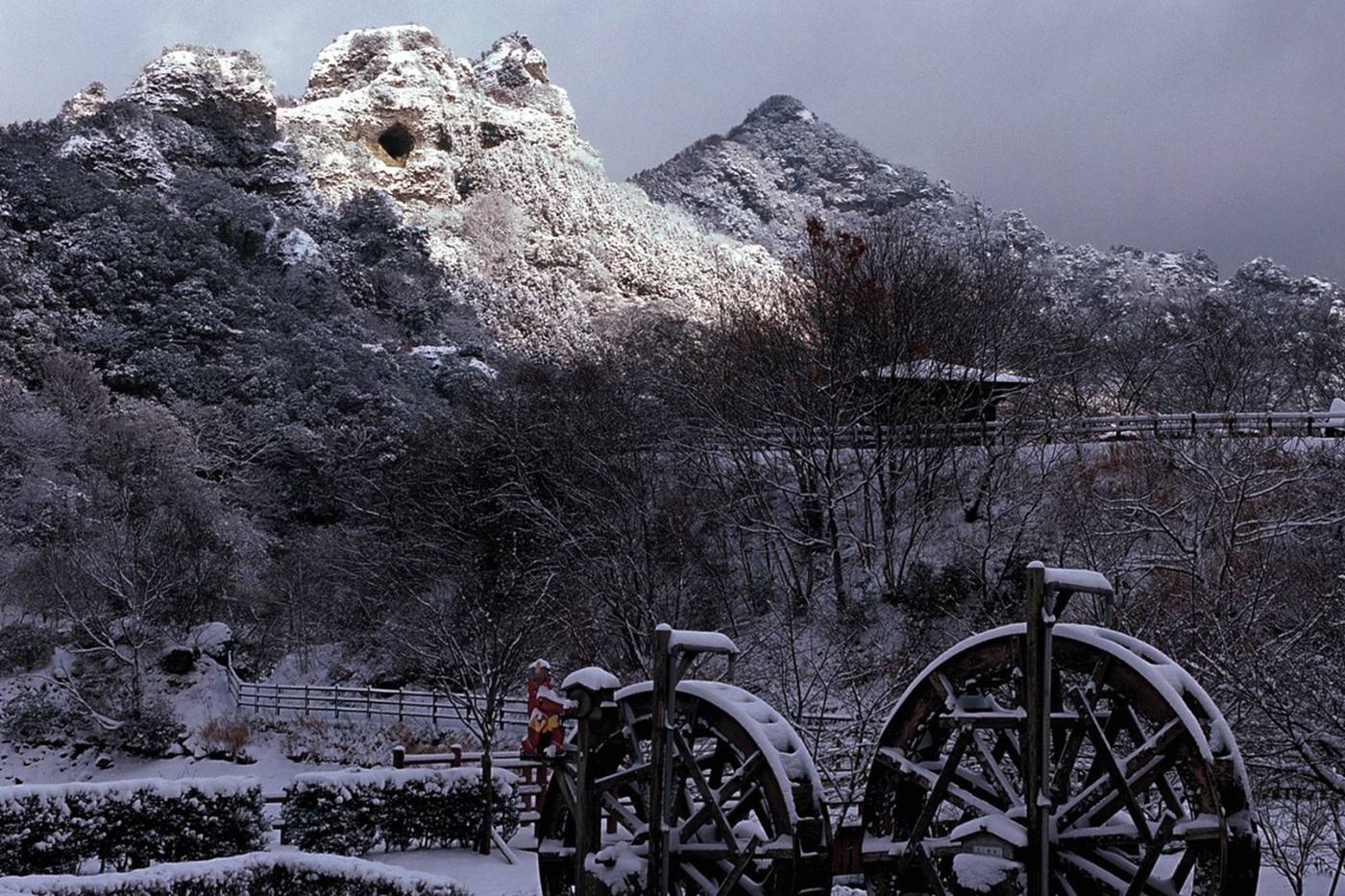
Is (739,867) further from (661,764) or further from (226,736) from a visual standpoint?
(226,736)

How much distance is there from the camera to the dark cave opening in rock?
66.2m

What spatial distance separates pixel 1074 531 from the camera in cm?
1897

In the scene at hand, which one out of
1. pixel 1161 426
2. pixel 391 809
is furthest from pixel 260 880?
pixel 1161 426

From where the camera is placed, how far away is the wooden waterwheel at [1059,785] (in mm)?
5793

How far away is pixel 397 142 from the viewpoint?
220 ft

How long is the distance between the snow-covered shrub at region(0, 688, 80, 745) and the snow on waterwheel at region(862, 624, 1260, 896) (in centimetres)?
2137

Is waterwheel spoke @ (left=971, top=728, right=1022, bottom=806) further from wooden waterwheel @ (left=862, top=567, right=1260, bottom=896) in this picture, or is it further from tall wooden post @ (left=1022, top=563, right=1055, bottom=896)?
tall wooden post @ (left=1022, top=563, right=1055, bottom=896)

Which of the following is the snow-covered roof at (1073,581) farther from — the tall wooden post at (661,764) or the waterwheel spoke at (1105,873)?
the tall wooden post at (661,764)

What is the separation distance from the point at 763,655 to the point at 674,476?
24.1 ft

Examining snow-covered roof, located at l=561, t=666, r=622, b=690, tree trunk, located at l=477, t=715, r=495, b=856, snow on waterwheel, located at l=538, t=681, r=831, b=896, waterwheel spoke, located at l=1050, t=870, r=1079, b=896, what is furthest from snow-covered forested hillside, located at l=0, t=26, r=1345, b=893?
snow-covered roof, located at l=561, t=666, r=622, b=690

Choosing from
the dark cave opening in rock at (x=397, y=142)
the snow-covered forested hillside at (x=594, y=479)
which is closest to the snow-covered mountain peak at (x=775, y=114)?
the dark cave opening in rock at (x=397, y=142)

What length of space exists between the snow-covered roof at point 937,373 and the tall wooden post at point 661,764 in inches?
686

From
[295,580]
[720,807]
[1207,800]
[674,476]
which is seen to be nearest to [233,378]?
[295,580]

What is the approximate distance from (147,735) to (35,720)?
2.81 m
